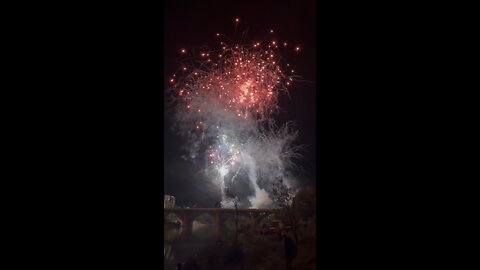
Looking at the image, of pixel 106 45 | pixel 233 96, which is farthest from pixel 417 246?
pixel 106 45

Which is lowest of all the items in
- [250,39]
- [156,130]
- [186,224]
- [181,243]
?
[181,243]

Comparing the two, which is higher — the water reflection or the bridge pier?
the bridge pier

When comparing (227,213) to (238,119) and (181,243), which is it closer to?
(181,243)

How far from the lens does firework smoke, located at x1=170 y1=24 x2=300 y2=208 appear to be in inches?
108

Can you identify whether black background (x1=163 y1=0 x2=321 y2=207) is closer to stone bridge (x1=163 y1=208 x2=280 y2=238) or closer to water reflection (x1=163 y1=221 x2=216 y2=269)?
stone bridge (x1=163 y1=208 x2=280 y2=238)

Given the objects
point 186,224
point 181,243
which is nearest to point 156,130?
point 186,224

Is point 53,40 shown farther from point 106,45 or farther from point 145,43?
point 145,43

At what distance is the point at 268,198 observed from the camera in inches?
109

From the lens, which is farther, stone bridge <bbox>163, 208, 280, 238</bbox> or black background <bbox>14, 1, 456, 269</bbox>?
stone bridge <bbox>163, 208, 280, 238</bbox>

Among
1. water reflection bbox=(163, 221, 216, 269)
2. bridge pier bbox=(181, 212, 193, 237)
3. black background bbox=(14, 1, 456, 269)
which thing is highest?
black background bbox=(14, 1, 456, 269)

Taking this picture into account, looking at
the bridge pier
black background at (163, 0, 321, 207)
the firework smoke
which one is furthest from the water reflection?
the firework smoke

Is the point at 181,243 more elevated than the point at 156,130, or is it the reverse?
the point at 156,130

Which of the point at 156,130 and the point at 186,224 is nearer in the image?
the point at 156,130

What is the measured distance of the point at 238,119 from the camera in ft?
9.05
